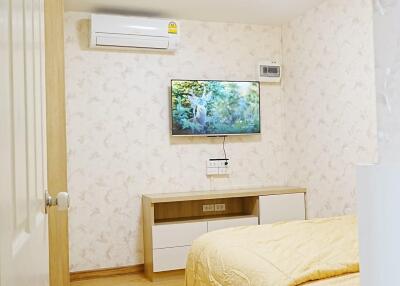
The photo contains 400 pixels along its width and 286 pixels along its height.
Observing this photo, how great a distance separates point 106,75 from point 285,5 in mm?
1890

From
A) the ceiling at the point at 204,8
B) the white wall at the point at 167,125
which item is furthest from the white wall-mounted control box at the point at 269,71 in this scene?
the ceiling at the point at 204,8

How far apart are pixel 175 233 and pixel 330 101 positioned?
1.94 m

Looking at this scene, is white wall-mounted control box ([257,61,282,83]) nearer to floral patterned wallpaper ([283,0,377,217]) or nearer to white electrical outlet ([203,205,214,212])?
floral patterned wallpaper ([283,0,377,217])

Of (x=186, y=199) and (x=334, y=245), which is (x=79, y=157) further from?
(x=334, y=245)

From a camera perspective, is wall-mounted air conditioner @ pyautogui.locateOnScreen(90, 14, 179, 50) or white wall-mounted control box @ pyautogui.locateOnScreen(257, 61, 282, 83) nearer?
wall-mounted air conditioner @ pyautogui.locateOnScreen(90, 14, 179, 50)

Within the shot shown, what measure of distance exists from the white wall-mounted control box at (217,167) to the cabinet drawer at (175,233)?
66 cm

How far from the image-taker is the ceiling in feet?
12.3

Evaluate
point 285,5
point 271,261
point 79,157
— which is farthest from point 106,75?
point 271,261

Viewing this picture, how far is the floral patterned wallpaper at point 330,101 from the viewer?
3.47 metres

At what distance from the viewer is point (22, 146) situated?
0.86m

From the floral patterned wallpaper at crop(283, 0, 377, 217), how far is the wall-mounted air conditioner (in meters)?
1.37

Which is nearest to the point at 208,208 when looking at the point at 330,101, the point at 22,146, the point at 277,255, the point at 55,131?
the point at 330,101

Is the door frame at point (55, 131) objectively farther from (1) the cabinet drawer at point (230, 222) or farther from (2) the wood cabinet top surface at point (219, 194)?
(1) the cabinet drawer at point (230, 222)

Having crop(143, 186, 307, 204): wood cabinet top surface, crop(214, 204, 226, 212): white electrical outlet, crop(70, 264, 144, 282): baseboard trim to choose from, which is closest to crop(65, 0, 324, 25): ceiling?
crop(143, 186, 307, 204): wood cabinet top surface
